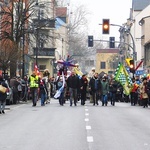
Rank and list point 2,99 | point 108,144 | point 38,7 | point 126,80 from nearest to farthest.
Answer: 1. point 108,144
2. point 2,99
3. point 126,80
4. point 38,7

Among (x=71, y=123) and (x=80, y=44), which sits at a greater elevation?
(x=80, y=44)

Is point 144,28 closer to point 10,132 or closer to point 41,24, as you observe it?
point 41,24

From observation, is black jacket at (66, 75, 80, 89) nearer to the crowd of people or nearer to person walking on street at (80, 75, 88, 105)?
the crowd of people

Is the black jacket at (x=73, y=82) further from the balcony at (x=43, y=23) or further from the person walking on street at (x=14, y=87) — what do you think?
the balcony at (x=43, y=23)

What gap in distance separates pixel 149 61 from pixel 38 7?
27093 millimetres

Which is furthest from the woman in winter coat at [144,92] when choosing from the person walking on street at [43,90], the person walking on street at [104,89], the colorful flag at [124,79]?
the person walking on street at [43,90]

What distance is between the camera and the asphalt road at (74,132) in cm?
1447

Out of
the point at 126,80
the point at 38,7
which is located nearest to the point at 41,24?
the point at 38,7

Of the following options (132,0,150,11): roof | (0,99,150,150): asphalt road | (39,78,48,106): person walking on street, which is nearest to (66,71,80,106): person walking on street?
(39,78,48,106): person walking on street

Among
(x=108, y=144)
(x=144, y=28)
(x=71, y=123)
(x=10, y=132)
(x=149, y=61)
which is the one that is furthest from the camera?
(x=144, y=28)

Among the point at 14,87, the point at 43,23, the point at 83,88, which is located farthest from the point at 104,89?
the point at 43,23

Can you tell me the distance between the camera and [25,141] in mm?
15375

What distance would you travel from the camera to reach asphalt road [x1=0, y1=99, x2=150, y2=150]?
14473mm

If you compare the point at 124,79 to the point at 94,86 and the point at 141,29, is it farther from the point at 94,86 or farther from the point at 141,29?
the point at 141,29
